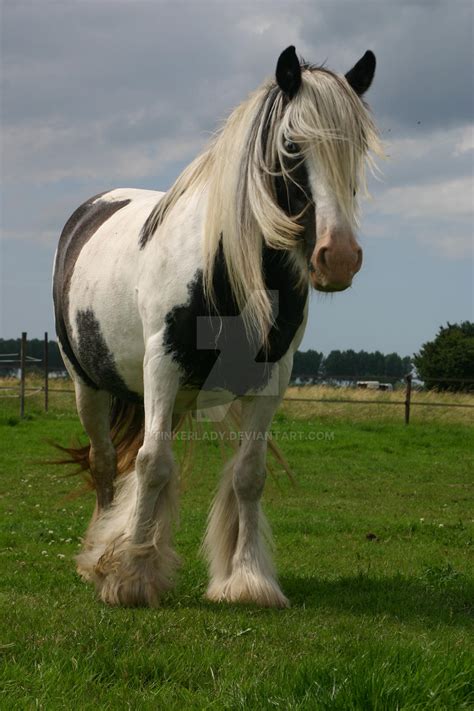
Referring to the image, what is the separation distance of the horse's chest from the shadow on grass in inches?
57.1

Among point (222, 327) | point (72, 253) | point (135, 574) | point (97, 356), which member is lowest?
point (135, 574)

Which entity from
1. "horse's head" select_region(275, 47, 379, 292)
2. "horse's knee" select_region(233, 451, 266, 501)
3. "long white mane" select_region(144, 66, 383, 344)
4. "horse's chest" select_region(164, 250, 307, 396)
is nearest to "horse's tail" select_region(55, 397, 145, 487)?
"horse's knee" select_region(233, 451, 266, 501)

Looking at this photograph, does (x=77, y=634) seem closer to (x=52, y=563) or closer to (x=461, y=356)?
(x=52, y=563)

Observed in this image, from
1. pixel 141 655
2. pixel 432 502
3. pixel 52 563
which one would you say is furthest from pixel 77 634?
pixel 432 502

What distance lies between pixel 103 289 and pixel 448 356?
114ft

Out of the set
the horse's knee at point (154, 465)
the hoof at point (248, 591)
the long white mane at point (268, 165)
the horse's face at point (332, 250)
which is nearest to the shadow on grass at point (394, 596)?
the hoof at point (248, 591)

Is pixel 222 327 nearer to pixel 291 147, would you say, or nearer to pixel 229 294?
pixel 229 294

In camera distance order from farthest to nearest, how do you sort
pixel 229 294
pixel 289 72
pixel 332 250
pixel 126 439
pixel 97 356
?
pixel 126 439 < pixel 97 356 < pixel 229 294 < pixel 289 72 < pixel 332 250

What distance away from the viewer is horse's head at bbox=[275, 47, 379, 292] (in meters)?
4.05

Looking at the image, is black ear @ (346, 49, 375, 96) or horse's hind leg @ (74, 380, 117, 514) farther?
horse's hind leg @ (74, 380, 117, 514)

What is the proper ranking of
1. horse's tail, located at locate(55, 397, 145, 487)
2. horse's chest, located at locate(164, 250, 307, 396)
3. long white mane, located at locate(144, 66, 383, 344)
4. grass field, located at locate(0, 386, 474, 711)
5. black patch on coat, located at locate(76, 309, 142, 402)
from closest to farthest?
1. grass field, located at locate(0, 386, 474, 711)
2. long white mane, located at locate(144, 66, 383, 344)
3. horse's chest, located at locate(164, 250, 307, 396)
4. black patch on coat, located at locate(76, 309, 142, 402)
5. horse's tail, located at locate(55, 397, 145, 487)

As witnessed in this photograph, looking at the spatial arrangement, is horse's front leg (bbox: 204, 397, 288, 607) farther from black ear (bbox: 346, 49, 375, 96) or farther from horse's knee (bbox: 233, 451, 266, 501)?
black ear (bbox: 346, 49, 375, 96)

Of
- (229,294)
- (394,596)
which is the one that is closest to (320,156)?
(229,294)

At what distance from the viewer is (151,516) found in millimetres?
4883
